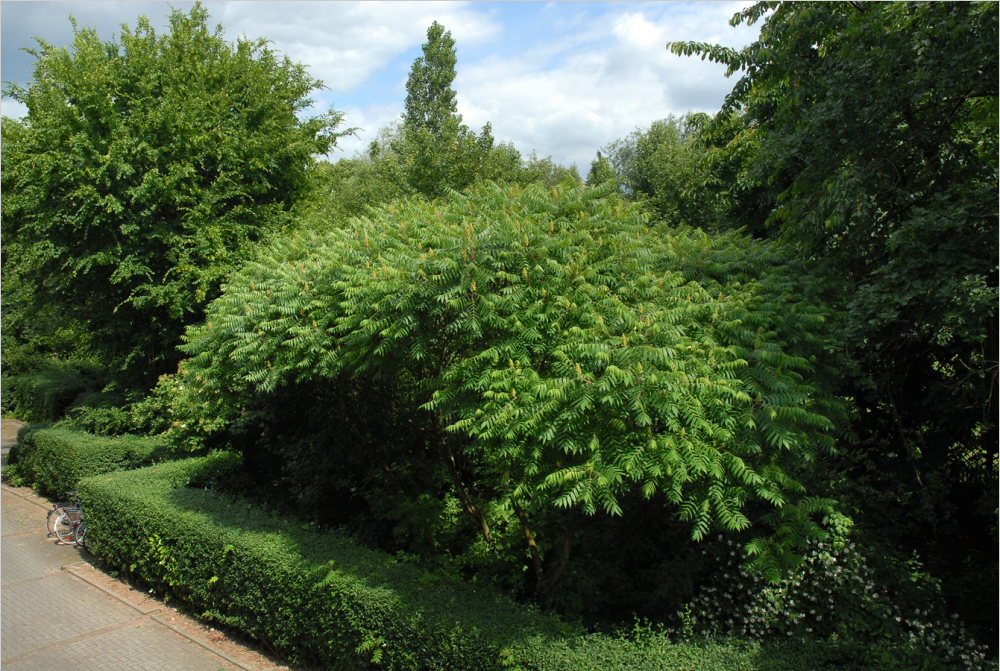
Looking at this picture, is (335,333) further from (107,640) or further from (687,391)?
(107,640)

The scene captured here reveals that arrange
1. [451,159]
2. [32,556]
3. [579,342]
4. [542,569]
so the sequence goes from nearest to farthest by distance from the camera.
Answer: [579,342]
[542,569]
[32,556]
[451,159]

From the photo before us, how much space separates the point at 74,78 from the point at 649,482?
1525cm

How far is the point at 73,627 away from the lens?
8562 mm

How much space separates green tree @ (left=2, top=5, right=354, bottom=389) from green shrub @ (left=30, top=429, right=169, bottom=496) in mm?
2170

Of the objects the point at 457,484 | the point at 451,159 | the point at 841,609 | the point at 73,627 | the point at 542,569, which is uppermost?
the point at 451,159

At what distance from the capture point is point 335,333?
766 cm

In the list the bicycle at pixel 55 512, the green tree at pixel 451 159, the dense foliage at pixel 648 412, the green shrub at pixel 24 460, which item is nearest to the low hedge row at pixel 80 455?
the green shrub at pixel 24 460

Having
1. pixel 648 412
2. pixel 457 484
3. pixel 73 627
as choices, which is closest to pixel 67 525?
pixel 73 627

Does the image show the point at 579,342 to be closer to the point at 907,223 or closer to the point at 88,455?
the point at 907,223

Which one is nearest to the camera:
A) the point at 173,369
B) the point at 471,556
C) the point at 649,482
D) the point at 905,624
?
the point at 649,482

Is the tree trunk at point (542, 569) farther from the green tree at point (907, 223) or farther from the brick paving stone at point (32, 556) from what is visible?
the brick paving stone at point (32, 556)

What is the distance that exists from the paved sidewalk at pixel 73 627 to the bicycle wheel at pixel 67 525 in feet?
0.76

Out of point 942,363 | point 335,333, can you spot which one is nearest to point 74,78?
point 335,333

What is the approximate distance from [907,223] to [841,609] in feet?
11.6
